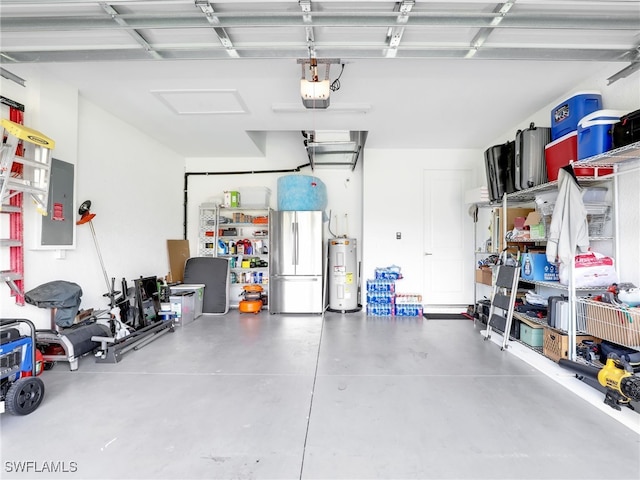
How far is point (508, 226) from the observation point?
412cm

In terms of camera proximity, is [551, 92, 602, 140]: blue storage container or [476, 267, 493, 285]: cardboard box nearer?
[551, 92, 602, 140]: blue storage container

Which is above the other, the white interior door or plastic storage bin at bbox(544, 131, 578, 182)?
plastic storage bin at bbox(544, 131, 578, 182)

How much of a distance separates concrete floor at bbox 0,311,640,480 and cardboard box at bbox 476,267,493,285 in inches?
58.9

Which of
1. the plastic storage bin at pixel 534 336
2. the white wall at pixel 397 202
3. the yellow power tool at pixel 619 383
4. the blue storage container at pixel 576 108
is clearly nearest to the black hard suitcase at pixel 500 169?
the blue storage container at pixel 576 108

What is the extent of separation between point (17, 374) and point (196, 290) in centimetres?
293

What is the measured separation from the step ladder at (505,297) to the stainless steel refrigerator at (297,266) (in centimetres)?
264

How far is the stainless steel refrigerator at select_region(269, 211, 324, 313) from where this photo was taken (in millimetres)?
5340

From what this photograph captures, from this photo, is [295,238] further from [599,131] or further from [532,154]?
[599,131]

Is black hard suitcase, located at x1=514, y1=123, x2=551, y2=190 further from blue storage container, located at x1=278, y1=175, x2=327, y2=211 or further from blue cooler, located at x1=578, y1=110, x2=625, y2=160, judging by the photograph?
blue storage container, located at x1=278, y1=175, x2=327, y2=211

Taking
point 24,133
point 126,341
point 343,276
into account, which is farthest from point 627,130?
point 126,341

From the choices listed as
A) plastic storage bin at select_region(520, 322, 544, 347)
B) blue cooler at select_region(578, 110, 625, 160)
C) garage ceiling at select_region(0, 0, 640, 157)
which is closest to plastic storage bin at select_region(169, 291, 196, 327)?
garage ceiling at select_region(0, 0, 640, 157)

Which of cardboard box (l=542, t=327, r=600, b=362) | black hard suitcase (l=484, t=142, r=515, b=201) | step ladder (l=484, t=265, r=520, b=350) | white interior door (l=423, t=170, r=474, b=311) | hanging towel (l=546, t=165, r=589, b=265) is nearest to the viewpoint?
hanging towel (l=546, t=165, r=589, b=265)

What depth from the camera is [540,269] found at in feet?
11.3

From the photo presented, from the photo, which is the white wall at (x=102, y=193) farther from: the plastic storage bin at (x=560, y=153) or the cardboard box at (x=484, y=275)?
the cardboard box at (x=484, y=275)
